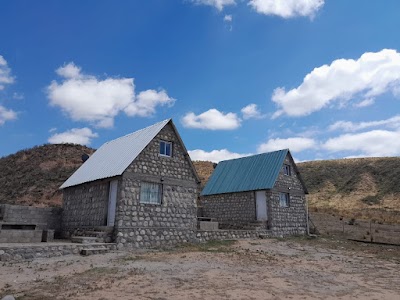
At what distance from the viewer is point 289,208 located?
27703 millimetres

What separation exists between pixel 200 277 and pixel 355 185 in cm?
6175

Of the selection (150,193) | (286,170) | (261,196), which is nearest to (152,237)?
(150,193)

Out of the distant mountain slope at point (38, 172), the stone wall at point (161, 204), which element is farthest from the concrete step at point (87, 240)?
the distant mountain slope at point (38, 172)

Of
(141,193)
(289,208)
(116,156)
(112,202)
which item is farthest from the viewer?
(289,208)

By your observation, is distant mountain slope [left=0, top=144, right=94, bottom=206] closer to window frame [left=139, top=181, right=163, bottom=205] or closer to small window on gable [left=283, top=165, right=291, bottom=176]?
window frame [left=139, top=181, right=163, bottom=205]

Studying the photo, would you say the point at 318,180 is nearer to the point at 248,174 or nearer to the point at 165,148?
the point at 248,174

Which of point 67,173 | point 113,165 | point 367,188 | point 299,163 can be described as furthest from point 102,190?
point 299,163

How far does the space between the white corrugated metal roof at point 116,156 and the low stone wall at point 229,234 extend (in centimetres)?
591

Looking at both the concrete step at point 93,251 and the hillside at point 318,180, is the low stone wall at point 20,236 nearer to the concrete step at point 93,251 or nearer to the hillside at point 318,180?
the concrete step at point 93,251

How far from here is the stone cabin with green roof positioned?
2612cm

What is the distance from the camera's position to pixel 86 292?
8.00 metres

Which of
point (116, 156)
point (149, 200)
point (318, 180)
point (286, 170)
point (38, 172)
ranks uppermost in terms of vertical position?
point (318, 180)

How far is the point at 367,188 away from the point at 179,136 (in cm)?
5324

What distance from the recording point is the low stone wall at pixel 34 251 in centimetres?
1252
